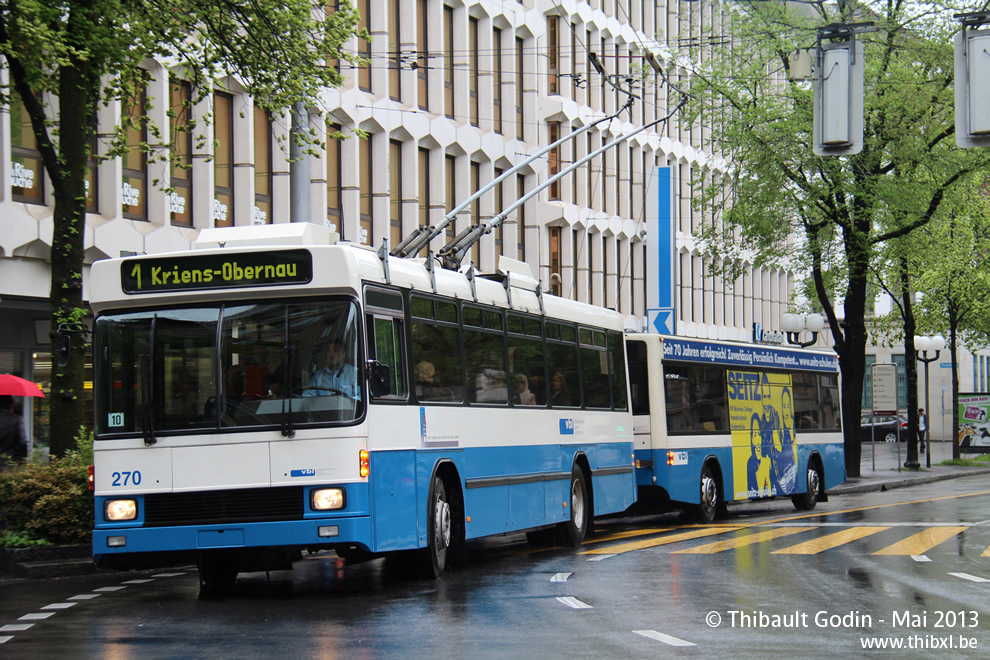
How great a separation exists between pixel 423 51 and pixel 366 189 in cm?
467

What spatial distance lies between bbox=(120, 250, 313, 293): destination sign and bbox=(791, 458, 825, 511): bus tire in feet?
53.4

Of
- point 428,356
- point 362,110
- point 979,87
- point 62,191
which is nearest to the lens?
point 428,356

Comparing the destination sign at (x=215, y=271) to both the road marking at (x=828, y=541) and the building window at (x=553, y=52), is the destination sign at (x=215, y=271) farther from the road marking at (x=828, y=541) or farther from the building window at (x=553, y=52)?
the building window at (x=553, y=52)

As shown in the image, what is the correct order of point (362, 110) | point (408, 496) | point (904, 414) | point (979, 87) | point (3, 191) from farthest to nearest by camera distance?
point (904, 414)
point (362, 110)
point (3, 191)
point (979, 87)
point (408, 496)

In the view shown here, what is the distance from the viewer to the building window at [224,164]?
30.5 metres

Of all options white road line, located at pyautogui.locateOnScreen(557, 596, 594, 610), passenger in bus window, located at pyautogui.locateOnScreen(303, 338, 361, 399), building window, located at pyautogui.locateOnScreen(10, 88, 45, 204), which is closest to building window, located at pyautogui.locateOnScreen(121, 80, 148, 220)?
building window, located at pyautogui.locateOnScreen(10, 88, 45, 204)

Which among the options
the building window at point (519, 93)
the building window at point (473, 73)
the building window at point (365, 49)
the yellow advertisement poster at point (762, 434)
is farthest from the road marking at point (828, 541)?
the building window at point (519, 93)

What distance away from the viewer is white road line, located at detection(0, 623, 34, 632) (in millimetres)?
10680

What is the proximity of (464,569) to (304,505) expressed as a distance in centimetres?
319

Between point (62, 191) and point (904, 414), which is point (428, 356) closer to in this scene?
point (62, 191)

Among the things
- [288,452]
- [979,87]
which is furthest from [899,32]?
[288,452]

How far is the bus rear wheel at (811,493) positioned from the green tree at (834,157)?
814 centimetres

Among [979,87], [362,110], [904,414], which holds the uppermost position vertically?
[362,110]

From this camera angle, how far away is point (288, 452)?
12.2m
